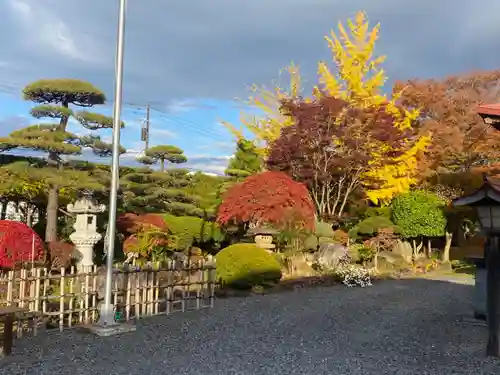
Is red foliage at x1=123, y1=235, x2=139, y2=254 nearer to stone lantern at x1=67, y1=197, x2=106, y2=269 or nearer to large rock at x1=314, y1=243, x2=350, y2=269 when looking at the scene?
stone lantern at x1=67, y1=197, x2=106, y2=269

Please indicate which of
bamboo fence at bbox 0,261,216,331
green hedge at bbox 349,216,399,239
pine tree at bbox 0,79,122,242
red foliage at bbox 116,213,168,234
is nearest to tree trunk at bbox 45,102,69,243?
pine tree at bbox 0,79,122,242

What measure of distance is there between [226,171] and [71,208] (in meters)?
9.04

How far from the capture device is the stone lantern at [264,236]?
13648 millimetres

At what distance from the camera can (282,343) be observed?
607 cm

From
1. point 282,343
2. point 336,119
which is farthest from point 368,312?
point 336,119

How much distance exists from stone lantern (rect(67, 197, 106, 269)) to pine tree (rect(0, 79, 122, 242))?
1.44 meters

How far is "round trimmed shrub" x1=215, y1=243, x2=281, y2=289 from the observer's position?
1069 cm

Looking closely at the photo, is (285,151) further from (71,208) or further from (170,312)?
(170,312)

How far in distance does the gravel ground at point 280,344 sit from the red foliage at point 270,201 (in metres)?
4.14

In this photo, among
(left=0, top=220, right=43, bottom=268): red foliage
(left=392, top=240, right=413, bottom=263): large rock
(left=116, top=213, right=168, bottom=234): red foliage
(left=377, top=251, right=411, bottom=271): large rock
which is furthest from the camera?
(left=392, top=240, right=413, bottom=263): large rock

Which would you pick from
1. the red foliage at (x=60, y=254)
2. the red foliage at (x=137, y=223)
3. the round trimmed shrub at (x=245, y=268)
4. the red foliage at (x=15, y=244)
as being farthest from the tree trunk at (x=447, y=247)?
the red foliage at (x=15, y=244)

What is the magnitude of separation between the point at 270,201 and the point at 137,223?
405 centimetres

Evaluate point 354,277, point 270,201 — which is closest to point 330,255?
point 354,277

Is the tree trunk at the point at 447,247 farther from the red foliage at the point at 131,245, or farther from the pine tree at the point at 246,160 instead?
the red foliage at the point at 131,245
